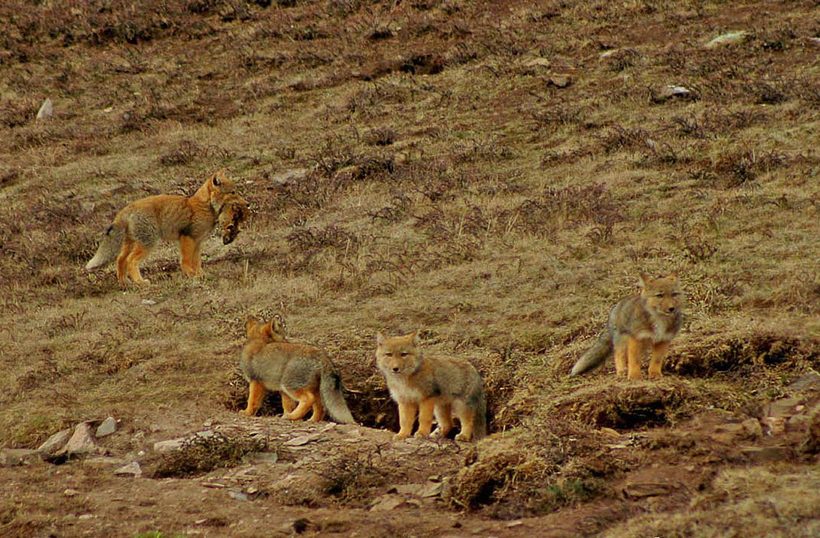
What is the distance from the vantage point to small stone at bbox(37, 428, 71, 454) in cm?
1078

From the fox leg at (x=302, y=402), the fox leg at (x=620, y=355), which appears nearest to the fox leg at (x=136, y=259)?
the fox leg at (x=302, y=402)

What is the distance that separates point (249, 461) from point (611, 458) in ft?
10.3

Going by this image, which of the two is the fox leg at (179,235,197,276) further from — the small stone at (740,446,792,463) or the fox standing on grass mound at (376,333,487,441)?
the small stone at (740,446,792,463)

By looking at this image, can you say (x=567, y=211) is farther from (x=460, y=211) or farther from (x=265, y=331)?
(x=265, y=331)

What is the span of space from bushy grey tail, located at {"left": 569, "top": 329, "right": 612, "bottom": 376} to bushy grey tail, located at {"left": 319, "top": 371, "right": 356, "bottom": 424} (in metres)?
2.25

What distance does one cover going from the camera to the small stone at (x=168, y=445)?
1027 cm

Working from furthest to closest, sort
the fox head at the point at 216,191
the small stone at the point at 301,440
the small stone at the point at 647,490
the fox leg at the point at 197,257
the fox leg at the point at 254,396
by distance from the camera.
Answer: the fox head at the point at 216,191, the fox leg at the point at 197,257, the fox leg at the point at 254,396, the small stone at the point at 301,440, the small stone at the point at 647,490

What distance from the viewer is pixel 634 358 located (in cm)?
1038

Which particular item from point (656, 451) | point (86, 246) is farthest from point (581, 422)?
point (86, 246)

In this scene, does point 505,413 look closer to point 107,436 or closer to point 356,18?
point 107,436

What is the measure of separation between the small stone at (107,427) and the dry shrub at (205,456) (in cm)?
104

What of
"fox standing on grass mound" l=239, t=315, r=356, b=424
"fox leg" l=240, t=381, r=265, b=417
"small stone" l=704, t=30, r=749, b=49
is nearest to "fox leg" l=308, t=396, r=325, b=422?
"fox standing on grass mound" l=239, t=315, r=356, b=424

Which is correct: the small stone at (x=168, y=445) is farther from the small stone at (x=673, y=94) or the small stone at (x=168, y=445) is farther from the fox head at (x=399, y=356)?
the small stone at (x=673, y=94)

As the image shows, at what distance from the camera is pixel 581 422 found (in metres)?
9.62
